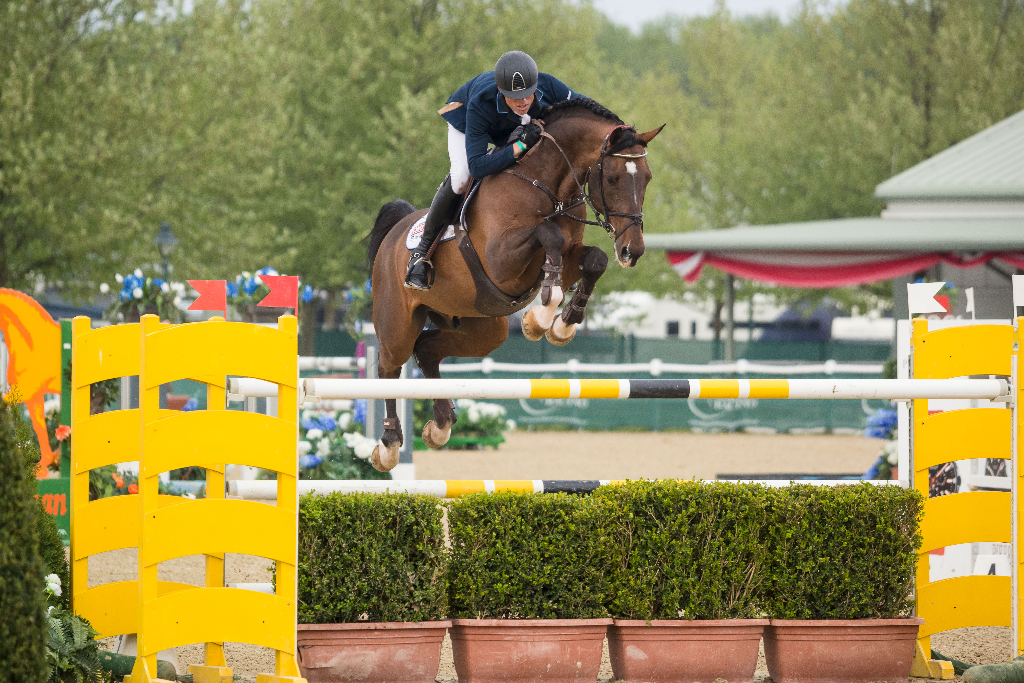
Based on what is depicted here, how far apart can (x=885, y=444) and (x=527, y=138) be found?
4533 millimetres

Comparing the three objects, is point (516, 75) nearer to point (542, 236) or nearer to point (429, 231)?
point (542, 236)

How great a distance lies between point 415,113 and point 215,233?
198 inches

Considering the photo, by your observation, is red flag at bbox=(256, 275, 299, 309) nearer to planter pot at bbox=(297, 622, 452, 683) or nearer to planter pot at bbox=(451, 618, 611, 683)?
planter pot at bbox=(297, 622, 452, 683)

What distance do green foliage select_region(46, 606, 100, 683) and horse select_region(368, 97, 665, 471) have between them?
2.04 meters

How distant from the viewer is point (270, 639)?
3201 mm

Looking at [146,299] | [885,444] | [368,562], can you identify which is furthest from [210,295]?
[146,299]

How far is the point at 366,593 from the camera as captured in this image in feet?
11.0

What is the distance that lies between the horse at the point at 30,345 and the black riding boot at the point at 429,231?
238 cm

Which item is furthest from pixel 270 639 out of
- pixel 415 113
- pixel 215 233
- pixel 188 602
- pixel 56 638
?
pixel 415 113

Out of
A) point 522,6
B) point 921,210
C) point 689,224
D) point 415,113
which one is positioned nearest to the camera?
point 921,210

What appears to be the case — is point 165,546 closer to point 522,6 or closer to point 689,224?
point 522,6

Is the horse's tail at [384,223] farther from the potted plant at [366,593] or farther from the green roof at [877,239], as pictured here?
the green roof at [877,239]

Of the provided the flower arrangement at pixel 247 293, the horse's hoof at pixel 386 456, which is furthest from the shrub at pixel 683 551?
the flower arrangement at pixel 247 293

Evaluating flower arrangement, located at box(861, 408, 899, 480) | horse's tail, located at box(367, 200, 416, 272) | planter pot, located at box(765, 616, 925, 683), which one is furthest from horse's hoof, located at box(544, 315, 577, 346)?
flower arrangement, located at box(861, 408, 899, 480)
